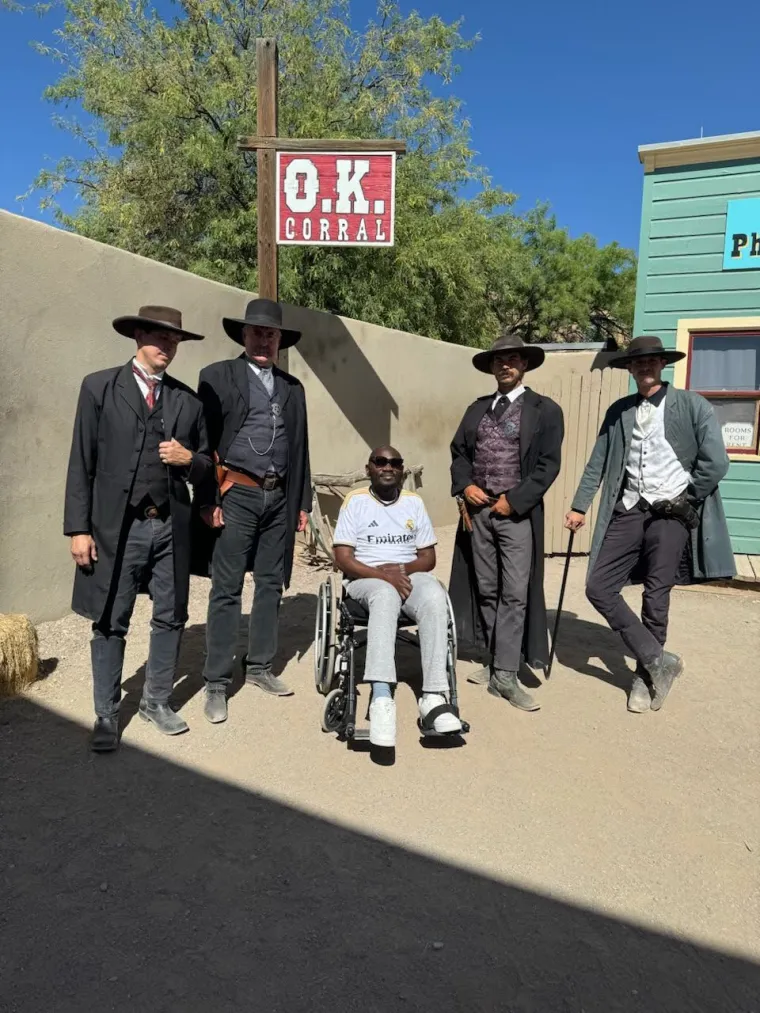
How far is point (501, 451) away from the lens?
427cm

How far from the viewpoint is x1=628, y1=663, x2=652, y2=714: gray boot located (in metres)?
4.14

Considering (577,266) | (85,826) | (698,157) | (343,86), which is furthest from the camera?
(577,266)

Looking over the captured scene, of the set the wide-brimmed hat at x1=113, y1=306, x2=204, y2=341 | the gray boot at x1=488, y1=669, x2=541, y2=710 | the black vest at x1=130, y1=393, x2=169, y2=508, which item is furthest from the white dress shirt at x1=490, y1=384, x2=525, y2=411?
the black vest at x1=130, y1=393, x2=169, y2=508

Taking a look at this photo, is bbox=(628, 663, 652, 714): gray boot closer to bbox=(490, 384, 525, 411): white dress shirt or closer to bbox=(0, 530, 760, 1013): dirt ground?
bbox=(0, 530, 760, 1013): dirt ground

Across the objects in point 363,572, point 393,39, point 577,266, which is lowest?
point 363,572

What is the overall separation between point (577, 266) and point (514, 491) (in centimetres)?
2632

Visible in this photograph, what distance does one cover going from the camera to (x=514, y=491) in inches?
164

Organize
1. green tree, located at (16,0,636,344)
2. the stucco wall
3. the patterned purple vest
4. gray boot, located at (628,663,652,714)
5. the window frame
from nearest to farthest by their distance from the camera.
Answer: gray boot, located at (628,663,652,714), the patterned purple vest, the stucco wall, the window frame, green tree, located at (16,0,636,344)

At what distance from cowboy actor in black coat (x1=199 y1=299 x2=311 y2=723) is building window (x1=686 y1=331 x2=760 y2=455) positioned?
4.91 metres

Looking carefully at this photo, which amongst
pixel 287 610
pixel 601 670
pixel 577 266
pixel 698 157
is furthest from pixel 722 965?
pixel 577 266

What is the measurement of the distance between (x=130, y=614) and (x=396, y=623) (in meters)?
1.25

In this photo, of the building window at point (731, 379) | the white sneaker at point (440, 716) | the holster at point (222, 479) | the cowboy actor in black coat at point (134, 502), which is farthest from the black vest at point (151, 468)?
the building window at point (731, 379)

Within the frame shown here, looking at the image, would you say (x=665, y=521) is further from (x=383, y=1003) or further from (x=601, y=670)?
(x=383, y=1003)

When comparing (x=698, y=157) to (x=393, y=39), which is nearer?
(x=698, y=157)
